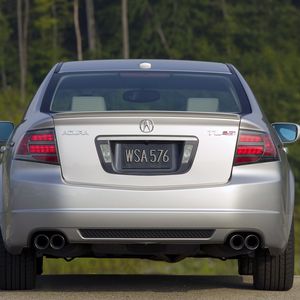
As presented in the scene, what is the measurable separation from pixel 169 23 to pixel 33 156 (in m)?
77.0

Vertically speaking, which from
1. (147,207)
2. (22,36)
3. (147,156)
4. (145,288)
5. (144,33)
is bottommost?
(22,36)

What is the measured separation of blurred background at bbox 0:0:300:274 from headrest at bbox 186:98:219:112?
65535 millimetres

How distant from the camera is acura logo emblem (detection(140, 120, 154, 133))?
8680mm

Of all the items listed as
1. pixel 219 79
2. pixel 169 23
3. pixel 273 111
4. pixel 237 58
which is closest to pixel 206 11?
pixel 169 23

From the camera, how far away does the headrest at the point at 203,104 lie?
9.26m

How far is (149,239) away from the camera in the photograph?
8711mm

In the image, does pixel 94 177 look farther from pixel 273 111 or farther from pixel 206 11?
pixel 206 11

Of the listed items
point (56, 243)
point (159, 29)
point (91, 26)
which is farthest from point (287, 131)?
point (159, 29)

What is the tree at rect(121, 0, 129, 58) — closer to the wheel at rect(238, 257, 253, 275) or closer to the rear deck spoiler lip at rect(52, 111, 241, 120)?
the wheel at rect(238, 257, 253, 275)

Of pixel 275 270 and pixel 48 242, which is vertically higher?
pixel 48 242

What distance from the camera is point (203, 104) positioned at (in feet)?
30.5

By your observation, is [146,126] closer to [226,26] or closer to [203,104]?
[203,104]

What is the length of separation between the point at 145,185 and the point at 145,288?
Result: 1.18 metres

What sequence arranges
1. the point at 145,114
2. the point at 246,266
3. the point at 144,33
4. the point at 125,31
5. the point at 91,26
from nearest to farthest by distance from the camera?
the point at 145,114, the point at 246,266, the point at 125,31, the point at 91,26, the point at 144,33
